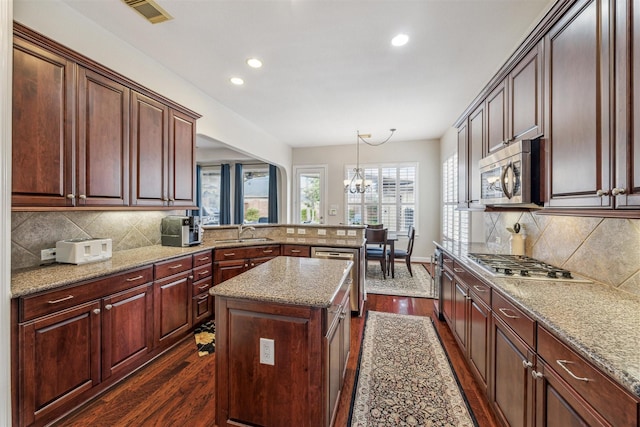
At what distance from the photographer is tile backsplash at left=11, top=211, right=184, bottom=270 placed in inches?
74.6

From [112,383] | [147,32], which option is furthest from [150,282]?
[147,32]

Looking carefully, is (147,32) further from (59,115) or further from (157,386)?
(157,386)

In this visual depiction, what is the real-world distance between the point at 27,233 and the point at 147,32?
78.3 inches

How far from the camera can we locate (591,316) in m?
1.10

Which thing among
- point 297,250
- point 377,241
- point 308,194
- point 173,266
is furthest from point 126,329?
point 308,194

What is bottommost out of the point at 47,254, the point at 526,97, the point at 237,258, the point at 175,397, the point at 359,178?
the point at 175,397

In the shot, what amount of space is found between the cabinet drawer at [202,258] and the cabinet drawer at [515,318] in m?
2.69

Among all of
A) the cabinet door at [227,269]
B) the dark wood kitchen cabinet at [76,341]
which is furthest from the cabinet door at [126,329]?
the cabinet door at [227,269]

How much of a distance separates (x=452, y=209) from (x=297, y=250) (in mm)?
3386

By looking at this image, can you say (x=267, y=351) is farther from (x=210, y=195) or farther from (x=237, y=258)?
(x=210, y=195)

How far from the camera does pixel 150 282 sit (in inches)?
88.3

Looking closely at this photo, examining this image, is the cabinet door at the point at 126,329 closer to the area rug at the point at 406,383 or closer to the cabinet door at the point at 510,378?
the area rug at the point at 406,383

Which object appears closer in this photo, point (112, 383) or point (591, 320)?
point (591, 320)

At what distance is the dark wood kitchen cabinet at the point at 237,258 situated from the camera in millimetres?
3160
